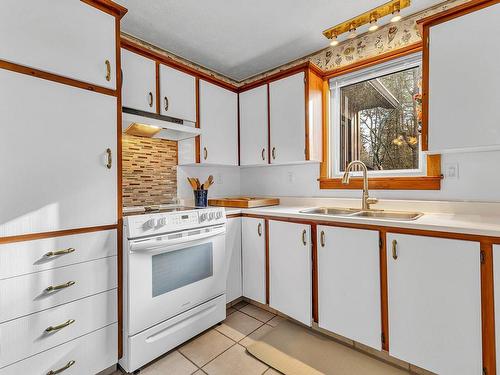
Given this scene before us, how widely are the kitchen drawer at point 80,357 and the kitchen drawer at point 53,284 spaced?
0.24 metres

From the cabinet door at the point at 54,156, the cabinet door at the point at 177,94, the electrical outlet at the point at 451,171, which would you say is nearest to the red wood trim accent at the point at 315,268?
the electrical outlet at the point at 451,171

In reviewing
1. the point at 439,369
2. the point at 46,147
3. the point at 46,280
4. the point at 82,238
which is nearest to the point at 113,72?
the point at 46,147

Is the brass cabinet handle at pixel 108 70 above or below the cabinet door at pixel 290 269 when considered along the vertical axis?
above

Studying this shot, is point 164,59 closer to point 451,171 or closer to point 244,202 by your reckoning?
point 244,202

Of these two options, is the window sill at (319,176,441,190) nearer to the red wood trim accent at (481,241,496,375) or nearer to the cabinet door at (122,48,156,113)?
the red wood trim accent at (481,241,496,375)

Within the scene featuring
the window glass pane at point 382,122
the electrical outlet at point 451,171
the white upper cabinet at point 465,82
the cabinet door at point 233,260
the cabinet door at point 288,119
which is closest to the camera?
the white upper cabinet at point 465,82

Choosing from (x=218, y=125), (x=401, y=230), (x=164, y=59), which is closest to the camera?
(x=401, y=230)

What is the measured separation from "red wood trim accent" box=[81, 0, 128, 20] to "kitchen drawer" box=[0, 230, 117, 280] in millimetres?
1311

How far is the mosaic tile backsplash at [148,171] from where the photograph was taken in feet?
7.12

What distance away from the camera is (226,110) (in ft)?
8.81

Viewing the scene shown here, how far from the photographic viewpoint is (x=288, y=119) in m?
2.42

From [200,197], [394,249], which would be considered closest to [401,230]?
[394,249]

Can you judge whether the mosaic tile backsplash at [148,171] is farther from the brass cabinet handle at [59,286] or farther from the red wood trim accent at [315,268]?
the red wood trim accent at [315,268]

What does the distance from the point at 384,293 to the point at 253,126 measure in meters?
1.88
